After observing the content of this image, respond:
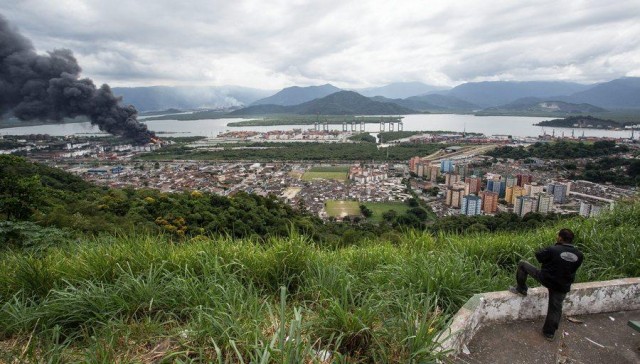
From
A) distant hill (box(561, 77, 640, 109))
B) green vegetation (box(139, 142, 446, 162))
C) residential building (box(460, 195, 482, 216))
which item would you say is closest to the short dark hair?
residential building (box(460, 195, 482, 216))

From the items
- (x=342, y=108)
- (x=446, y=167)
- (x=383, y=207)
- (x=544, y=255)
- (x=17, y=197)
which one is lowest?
(x=383, y=207)

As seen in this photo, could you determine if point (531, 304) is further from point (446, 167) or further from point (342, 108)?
point (342, 108)

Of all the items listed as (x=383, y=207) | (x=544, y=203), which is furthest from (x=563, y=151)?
(x=383, y=207)

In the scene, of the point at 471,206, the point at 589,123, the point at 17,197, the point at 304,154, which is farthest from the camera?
the point at 589,123

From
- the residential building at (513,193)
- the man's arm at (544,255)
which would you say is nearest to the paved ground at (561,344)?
the man's arm at (544,255)

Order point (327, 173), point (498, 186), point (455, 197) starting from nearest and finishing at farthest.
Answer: point (455, 197) < point (498, 186) < point (327, 173)

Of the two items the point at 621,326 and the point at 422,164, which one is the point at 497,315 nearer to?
the point at 621,326

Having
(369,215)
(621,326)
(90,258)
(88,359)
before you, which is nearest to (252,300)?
(88,359)
